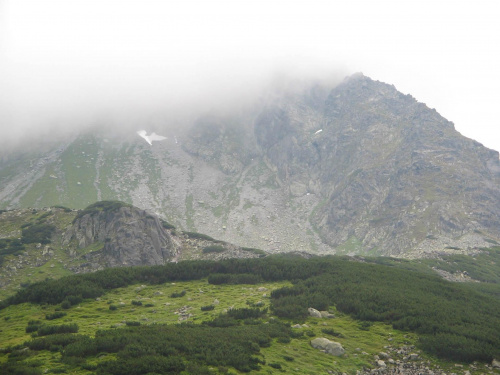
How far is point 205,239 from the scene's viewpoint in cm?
12325

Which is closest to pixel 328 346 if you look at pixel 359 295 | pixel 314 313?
pixel 314 313

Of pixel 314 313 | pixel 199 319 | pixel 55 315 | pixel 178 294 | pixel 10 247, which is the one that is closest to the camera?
pixel 55 315

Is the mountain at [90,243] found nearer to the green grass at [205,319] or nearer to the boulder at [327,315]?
the green grass at [205,319]

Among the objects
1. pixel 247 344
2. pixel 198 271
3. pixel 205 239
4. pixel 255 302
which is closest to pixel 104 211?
pixel 205 239

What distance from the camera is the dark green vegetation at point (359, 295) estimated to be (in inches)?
1519

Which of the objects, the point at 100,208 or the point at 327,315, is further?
the point at 100,208

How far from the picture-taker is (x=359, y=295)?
5259cm

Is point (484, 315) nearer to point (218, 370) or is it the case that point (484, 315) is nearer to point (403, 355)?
point (403, 355)

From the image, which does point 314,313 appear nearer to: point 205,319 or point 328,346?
point 328,346

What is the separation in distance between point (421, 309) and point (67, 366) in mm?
42212

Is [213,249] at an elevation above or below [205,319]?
below

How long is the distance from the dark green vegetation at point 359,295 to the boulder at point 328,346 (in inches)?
291

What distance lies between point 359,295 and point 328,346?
758 inches

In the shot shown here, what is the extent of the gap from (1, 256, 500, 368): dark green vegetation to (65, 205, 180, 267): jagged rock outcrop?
3493 cm
